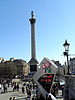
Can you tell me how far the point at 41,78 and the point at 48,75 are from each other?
443 mm

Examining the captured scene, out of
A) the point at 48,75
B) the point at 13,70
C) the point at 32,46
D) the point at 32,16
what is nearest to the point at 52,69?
the point at 48,75

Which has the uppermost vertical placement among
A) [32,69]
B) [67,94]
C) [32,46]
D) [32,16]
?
[32,16]

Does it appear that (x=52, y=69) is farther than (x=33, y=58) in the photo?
No

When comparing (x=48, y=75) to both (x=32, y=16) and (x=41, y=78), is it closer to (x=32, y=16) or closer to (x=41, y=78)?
(x=41, y=78)

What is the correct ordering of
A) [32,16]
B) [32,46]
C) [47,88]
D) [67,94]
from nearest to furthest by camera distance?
[47,88] < [67,94] < [32,46] < [32,16]

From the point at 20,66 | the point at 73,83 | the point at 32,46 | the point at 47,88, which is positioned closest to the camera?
the point at 47,88

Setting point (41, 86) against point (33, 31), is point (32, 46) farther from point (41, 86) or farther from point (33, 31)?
point (41, 86)

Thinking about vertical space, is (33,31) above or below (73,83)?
above

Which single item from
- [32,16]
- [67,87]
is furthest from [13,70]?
[67,87]

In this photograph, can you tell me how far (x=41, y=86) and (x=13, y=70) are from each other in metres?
121

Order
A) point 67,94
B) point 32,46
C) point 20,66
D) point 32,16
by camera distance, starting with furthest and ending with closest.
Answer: point 20,66, point 32,16, point 32,46, point 67,94

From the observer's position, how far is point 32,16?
318ft

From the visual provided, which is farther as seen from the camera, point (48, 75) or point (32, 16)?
point (32, 16)

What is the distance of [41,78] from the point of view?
14.8 m
